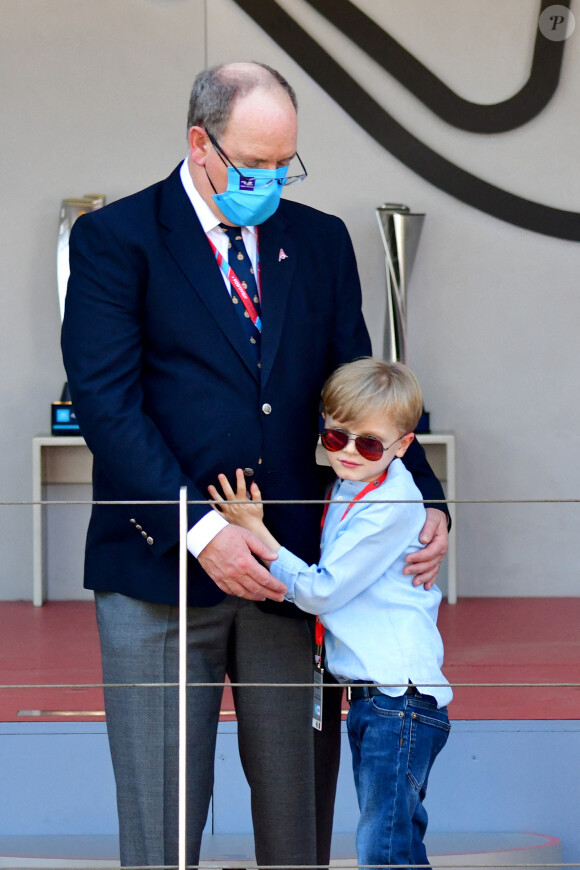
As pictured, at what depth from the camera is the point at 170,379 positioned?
1575 mm

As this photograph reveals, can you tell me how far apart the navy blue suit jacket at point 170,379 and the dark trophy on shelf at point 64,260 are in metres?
2.31

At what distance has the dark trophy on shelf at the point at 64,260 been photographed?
3891 mm

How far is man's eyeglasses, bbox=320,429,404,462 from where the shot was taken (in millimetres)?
1617

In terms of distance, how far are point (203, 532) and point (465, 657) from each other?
186 cm

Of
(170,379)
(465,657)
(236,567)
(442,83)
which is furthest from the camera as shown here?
(442,83)

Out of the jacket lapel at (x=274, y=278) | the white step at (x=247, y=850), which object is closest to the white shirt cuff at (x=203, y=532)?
the jacket lapel at (x=274, y=278)

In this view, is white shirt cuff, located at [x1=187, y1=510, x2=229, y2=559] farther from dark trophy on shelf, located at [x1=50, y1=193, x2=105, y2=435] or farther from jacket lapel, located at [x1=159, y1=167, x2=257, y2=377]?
dark trophy on shelf, located at [x1=50, y1=193, x2=105, y2=435]

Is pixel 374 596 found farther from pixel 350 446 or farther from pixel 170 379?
pixel 170 379

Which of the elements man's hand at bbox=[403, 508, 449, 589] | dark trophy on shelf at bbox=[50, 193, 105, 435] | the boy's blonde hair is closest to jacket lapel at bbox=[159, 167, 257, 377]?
the boy's blonde hair

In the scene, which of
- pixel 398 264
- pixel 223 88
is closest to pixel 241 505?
pixel 223 88

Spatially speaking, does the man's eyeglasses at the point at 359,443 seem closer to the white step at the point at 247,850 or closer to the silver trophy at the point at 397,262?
the white step at the point at 247,850

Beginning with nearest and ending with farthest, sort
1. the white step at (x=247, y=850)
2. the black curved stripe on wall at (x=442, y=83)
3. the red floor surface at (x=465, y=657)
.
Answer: the white step at (x=247, y=850), the red floor surface at (x=465, y=657), the black curved stripe on wall at (x=442, y=83)

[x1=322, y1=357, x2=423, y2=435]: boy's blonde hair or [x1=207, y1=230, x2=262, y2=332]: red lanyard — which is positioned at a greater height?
[x1=207, y1=230, x2=262, y2=332]: red lanyard

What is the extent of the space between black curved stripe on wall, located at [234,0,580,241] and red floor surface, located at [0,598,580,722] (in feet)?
4.60
